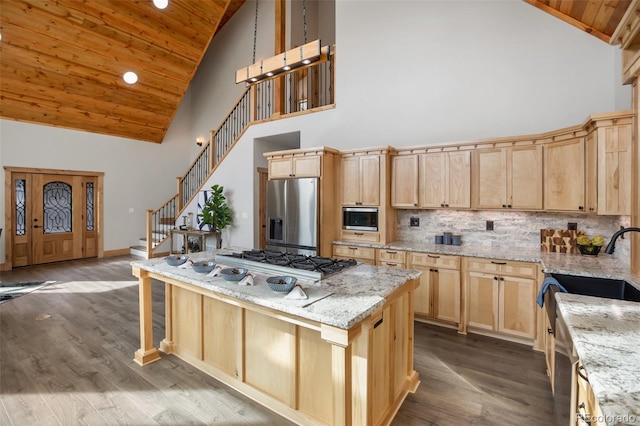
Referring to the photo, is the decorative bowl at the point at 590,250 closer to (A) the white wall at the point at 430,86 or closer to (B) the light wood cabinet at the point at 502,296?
(B) the light wood cabinet at the point at 502,296

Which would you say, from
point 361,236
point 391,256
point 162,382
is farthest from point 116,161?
point 391,256

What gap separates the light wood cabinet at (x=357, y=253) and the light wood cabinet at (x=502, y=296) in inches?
46.0

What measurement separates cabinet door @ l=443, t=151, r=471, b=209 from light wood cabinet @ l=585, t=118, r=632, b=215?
1237 millimetres

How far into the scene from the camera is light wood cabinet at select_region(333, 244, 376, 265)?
4098 mm

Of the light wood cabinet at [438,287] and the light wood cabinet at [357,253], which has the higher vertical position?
the light wood cabinet at [357,253]

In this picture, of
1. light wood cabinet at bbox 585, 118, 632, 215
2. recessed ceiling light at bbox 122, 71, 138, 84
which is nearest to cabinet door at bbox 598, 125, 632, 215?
light wood cabinet at bbox 585, 118, 632, 215

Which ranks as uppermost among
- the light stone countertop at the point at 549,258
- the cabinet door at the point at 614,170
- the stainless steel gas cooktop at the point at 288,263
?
the cabinet door at the point at 614,170

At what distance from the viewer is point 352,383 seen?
176 centimetres

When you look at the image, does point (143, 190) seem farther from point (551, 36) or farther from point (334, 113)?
point (551, 36)

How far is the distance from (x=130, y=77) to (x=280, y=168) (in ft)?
14.7

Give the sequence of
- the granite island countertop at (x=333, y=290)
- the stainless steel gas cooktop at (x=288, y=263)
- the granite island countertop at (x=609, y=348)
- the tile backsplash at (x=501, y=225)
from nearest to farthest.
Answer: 1. the granite island countertop at (x=609, y=348)
2. the granite island countertop at (x=333, y=290)
3. the stainless steel gas cooktop at (x=288, y=263)
4. the tile backsplash at (x=501, y=225)

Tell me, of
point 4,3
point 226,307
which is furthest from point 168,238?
point 226,307

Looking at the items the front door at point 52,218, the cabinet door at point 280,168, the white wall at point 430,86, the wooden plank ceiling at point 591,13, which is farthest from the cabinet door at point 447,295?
the front door at point 52,218

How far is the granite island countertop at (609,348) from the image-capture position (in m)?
0.83
